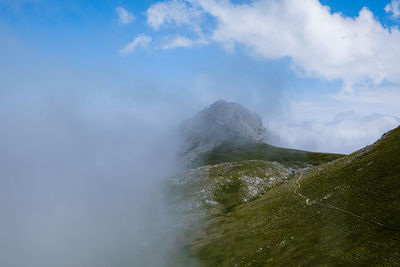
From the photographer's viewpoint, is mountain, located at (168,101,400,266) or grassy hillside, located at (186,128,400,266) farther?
mountain, located at (168,101,400,266)

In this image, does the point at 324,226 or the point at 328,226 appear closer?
the point at 328,226

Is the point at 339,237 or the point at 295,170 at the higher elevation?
the point at 295,170

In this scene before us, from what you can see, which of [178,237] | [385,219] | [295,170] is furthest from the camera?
[295,170]

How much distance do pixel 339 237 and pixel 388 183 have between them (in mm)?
19677

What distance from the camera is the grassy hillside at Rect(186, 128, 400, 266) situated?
47.7 meters

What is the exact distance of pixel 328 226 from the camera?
58.8 m

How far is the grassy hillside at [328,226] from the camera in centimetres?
4772

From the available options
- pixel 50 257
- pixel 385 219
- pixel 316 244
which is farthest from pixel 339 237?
pixel 50 257

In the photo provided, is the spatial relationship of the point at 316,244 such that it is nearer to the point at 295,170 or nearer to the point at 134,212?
the point at 134,212

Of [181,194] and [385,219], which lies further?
[181,194]

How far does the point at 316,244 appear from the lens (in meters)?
54.4

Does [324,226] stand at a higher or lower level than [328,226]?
higher

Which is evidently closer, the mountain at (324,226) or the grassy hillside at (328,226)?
the grassy hillside at (328,226)

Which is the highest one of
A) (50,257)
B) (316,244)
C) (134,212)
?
(134,212)
